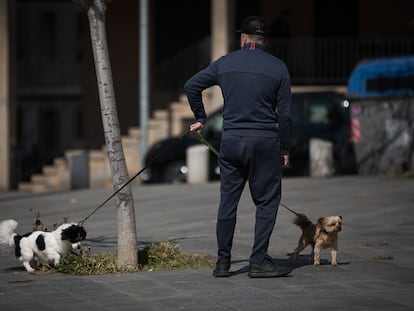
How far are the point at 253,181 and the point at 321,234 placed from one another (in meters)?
0.98

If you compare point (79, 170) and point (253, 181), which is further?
point (79, 170)

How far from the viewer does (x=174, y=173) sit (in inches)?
963

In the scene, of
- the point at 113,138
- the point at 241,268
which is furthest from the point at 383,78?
the point at 113,138

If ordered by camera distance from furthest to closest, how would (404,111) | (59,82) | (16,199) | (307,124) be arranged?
(59,82) < (307,124) < (404,111) < (16,199)

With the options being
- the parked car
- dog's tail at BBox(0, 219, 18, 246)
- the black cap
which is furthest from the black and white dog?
the parked car

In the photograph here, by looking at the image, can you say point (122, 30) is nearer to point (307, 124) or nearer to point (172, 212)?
point (307, 124)

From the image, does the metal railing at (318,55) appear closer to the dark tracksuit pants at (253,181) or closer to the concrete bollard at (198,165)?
the concrete bollard at (198,165)

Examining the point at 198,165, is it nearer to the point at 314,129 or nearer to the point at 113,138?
the point at 314,129

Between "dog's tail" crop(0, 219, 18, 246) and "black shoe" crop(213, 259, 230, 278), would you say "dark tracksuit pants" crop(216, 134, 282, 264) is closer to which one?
"black shoe" crop(213, 259, 230, 278)

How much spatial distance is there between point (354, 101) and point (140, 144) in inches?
212

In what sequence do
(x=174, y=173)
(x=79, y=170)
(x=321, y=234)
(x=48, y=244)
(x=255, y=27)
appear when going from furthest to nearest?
(x=79, y=170), (x=174, y=173), (x=321, y=234), (x=48, y=244), (x=255, y=27)

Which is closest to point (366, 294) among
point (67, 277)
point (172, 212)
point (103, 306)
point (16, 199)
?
point (103, 306)

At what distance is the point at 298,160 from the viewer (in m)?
23.8

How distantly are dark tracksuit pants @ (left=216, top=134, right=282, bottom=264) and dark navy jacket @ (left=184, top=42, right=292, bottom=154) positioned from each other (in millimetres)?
81
